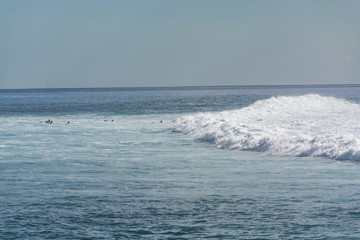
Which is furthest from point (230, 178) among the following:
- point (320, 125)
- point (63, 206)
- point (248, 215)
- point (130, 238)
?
point (320, 125)

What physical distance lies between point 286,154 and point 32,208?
35.8 ft

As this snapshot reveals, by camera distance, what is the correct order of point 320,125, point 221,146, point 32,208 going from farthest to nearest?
point 320,125
point 221,146
point 32,208

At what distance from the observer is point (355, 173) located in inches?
601

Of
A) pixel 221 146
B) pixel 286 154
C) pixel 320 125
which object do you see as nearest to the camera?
pixel 286 154

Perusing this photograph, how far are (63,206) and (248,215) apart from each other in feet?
13.3

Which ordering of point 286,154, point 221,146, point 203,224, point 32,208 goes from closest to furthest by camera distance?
point 203,224, point 32,208, point 286,154, point 221,146

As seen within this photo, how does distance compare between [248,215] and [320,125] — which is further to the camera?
[320,125]

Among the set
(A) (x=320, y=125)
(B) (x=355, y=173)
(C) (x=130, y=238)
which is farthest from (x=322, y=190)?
(A) (x=320, y=125)

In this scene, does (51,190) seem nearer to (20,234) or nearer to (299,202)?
(20,234)

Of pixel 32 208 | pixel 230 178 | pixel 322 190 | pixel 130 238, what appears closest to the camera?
pixel 130 238

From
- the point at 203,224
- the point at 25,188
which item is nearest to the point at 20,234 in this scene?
the point at 203,224

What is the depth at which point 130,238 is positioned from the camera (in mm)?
9461

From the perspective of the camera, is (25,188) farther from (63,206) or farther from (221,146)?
(221,146)

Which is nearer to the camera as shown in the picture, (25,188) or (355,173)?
(25,188)
